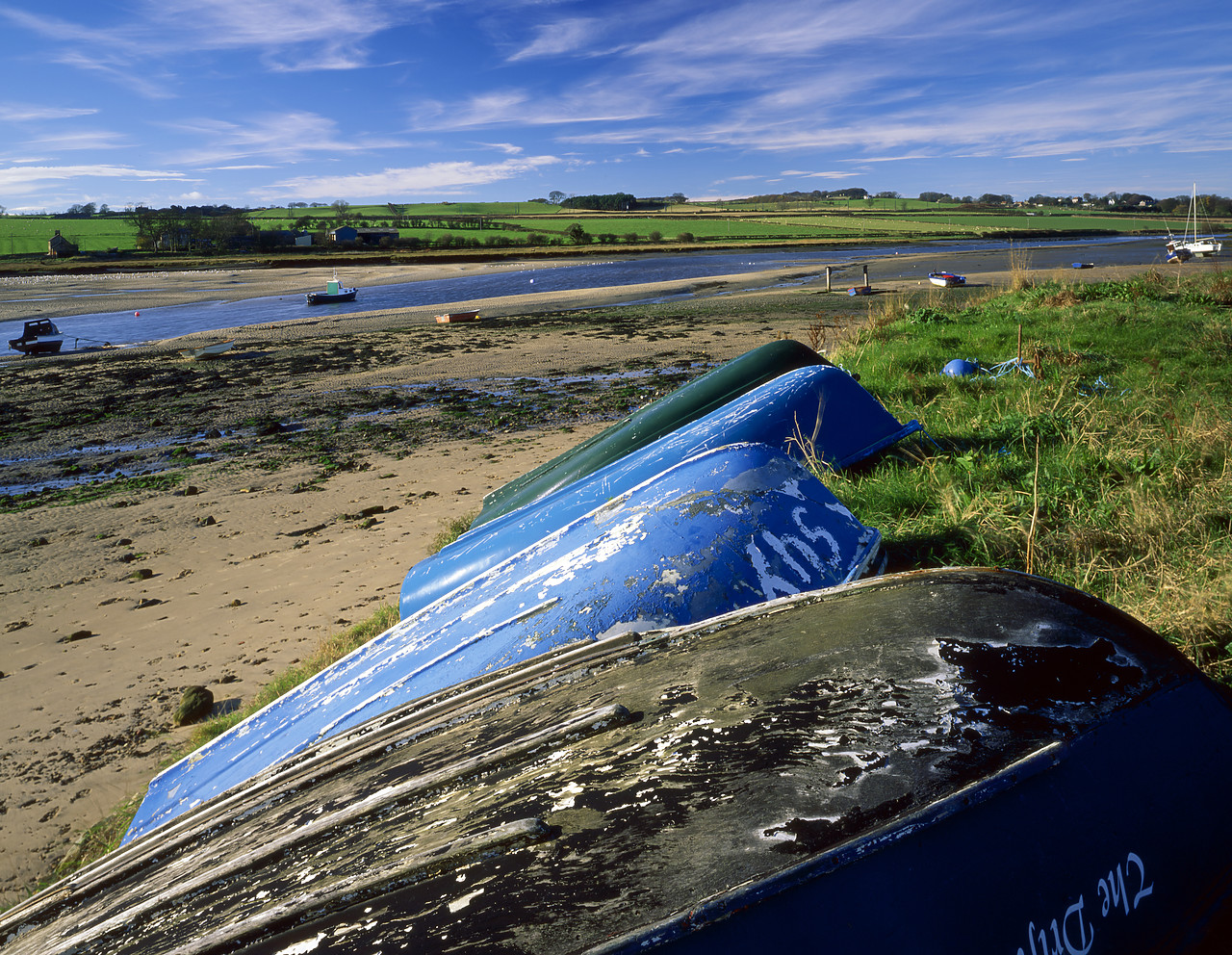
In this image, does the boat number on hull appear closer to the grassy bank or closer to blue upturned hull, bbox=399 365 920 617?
the grassy bank

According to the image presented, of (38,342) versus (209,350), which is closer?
(209,350)

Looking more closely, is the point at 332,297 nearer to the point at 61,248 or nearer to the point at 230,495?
the point at 230,495

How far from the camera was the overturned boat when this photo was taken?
1.08 m

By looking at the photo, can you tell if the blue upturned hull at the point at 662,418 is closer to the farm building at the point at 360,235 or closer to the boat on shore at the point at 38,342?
the boat on shore at the point at 38,342

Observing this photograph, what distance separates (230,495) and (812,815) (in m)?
10.7

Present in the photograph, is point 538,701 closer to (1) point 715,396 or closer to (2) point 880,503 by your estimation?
(2) point 880,503

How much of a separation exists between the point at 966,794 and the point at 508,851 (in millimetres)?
750

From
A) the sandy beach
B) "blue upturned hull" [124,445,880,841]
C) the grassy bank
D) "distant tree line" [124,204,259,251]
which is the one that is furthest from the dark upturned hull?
"distant tree line" [124,204,259,251]

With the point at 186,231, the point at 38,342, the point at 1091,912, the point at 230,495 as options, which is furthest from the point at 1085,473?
the point at 186,231

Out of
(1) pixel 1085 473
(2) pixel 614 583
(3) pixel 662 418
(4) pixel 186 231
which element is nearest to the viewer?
(2) pixel 614 583

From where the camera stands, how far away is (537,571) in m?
3.23

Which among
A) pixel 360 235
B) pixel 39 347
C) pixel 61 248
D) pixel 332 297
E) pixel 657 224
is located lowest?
pixel 39 347

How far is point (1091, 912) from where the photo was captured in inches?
45.8

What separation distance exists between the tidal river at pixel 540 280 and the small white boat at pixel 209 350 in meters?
4.41
